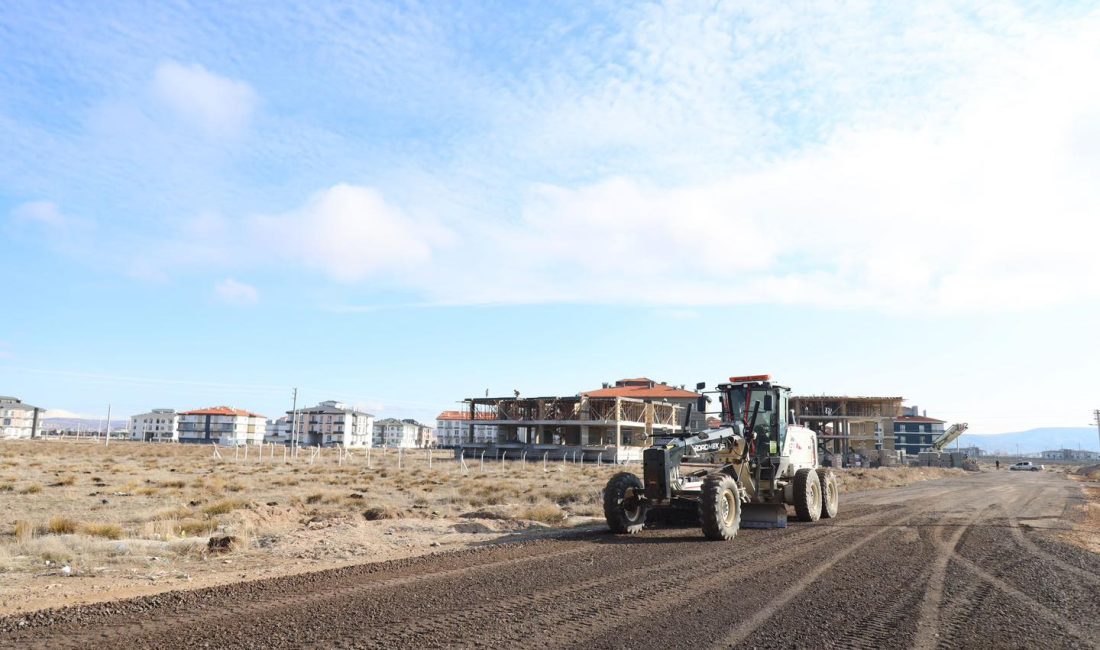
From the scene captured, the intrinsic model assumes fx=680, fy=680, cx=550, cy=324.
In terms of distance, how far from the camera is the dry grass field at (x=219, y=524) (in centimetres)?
1054

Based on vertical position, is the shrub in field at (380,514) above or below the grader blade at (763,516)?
below

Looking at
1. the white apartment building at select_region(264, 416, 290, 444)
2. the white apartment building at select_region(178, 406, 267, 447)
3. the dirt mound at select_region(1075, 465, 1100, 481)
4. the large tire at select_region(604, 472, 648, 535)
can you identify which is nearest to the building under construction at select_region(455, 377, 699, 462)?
the dirt mound at select_region(1075, 465, 1100, 481)

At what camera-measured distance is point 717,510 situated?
1387 cm

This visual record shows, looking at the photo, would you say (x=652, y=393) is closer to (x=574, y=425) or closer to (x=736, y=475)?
(x=574, y=425)

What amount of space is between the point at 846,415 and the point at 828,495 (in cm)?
7142

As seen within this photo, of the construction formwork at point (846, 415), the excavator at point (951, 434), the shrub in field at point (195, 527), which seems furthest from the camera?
the excavator at point (951, 434)

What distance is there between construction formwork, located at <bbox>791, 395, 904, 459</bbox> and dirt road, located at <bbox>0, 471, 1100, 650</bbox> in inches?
2897

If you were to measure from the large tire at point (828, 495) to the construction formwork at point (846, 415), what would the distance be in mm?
65019

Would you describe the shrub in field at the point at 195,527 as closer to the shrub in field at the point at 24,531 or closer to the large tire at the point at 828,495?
the shrub in field at the point at 24,531

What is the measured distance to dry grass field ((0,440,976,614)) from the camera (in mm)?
10539

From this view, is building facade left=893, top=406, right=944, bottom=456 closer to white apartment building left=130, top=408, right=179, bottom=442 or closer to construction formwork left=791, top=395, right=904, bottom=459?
construction formwork left=791, top=395, right=904, bottom=459

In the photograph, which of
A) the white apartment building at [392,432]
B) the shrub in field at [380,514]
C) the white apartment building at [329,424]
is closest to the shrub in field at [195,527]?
the shrub in field at [380,514]

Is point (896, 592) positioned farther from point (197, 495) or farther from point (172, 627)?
point (197, 495)

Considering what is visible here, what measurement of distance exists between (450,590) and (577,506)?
44.5 feet
